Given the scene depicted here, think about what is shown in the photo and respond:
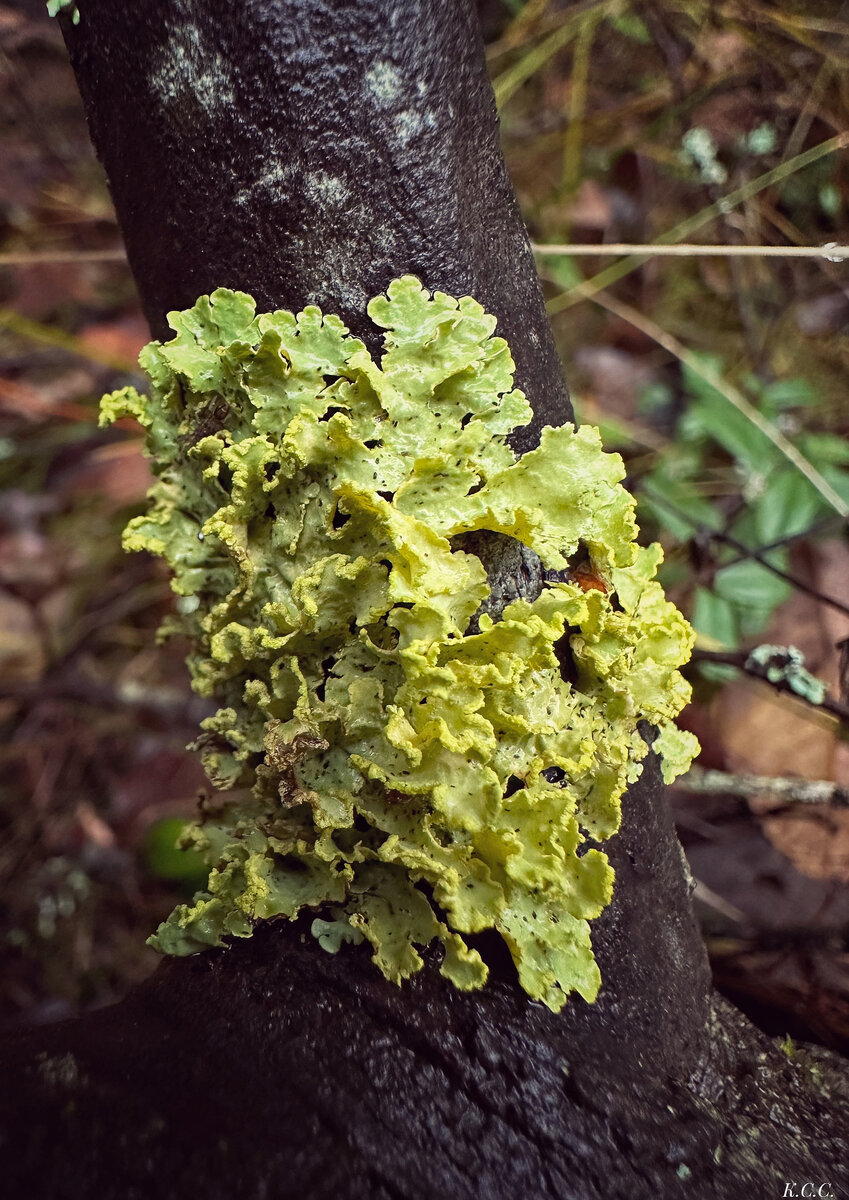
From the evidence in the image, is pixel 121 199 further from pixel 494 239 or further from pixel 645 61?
pixel 645 61

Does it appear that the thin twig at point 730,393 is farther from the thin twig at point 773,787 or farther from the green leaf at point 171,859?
the green leaf at point 171,859

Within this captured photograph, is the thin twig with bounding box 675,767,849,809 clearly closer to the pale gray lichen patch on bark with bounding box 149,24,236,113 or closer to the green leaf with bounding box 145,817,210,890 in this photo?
the green leaf with bounding box 145,817,210,890

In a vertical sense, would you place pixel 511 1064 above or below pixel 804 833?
above

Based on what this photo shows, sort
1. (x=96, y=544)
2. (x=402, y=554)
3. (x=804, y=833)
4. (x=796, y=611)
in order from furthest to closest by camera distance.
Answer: (x=96, y=544), (x=796, y=611), (x=804, y=833), (x=402, y=554)

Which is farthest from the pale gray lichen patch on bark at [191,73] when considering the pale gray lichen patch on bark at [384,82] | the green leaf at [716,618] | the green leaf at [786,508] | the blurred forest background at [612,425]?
the green leaf at [786,508]

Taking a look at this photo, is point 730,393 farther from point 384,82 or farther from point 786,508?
point 384,82

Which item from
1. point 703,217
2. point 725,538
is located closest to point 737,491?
point 725,538

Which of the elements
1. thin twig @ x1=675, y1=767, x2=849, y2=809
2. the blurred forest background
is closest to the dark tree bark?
thin twig @ x1=675, y1=767, x2=849, y2=809

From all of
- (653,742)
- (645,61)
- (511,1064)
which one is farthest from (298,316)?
(645,61)
